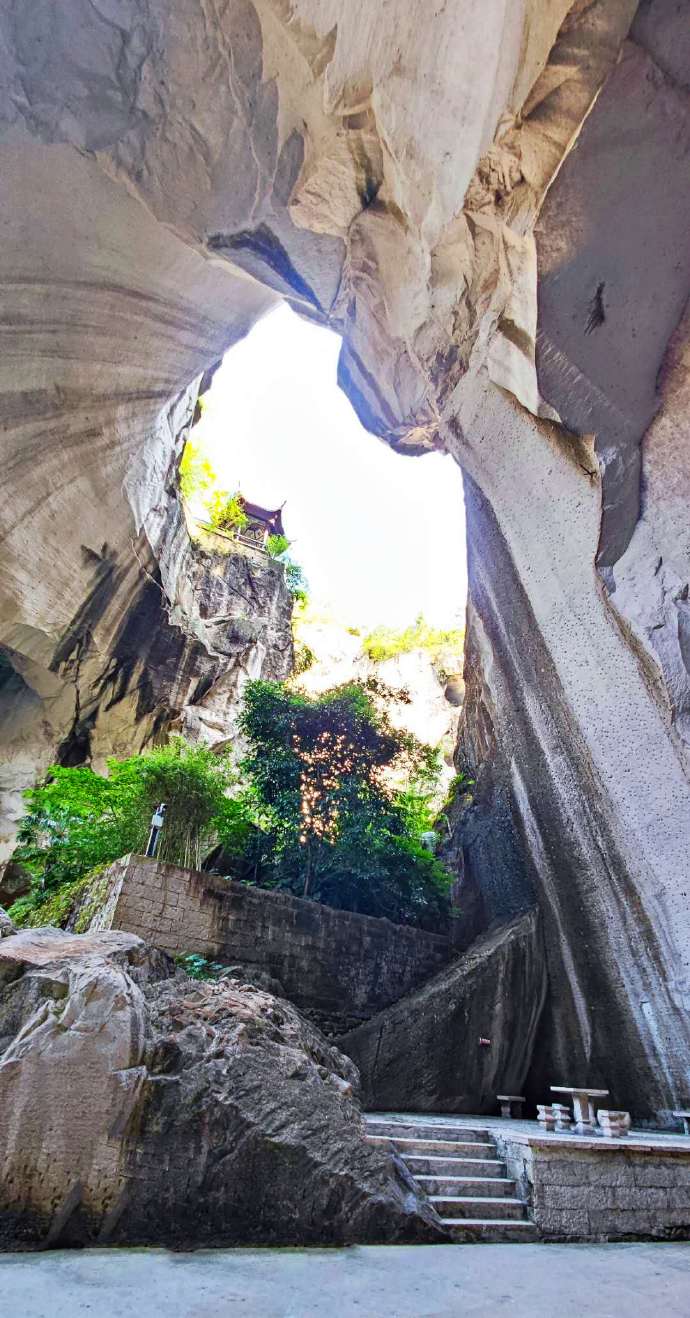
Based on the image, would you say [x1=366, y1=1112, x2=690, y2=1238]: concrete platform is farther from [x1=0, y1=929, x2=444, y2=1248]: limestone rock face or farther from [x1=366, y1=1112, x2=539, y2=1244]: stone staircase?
[x1=0, y1=929, x2=444, y2=1248]: limestone rock face

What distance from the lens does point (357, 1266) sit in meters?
2.65

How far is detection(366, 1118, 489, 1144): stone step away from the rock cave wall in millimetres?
2801

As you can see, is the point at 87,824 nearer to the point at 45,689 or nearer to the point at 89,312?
the point at 45,689

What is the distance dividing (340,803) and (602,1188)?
16.7 feet

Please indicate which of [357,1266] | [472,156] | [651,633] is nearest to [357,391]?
[472,156]

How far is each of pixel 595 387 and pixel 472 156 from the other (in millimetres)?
2324

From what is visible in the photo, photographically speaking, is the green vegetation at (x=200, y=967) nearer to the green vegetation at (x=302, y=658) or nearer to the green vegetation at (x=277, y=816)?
the green vegetation at (x=277, y=816)

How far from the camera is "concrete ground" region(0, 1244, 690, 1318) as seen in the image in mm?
2031

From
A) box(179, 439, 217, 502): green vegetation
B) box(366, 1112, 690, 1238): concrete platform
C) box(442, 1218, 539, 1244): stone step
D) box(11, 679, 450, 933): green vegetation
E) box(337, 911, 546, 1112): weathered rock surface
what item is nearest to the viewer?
box(442, 1218, 539, 1244): stone step

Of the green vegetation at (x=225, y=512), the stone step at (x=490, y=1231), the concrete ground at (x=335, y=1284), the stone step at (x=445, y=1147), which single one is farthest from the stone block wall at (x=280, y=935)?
the green vegetation at (x=225, y=512)

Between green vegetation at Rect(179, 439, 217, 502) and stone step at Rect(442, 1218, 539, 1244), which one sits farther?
green vegetation at Rect(179, 439, 217, 502)

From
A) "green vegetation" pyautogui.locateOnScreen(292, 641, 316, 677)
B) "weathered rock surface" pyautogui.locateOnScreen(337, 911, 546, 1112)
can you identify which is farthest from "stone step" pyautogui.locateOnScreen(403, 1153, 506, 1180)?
"green vegetation" pyautogui.locateOnScreen(292, 641, 316, 677)

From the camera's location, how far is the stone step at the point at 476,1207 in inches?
139

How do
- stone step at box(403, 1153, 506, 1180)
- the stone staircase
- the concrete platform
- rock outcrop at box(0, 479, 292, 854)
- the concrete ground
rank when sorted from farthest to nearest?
rock outcrop at box(0, 479, 292, 854)
stone step at box(403, 1153, 506, 1180)
the concrete platform
the stone staircase
the concrete ground
